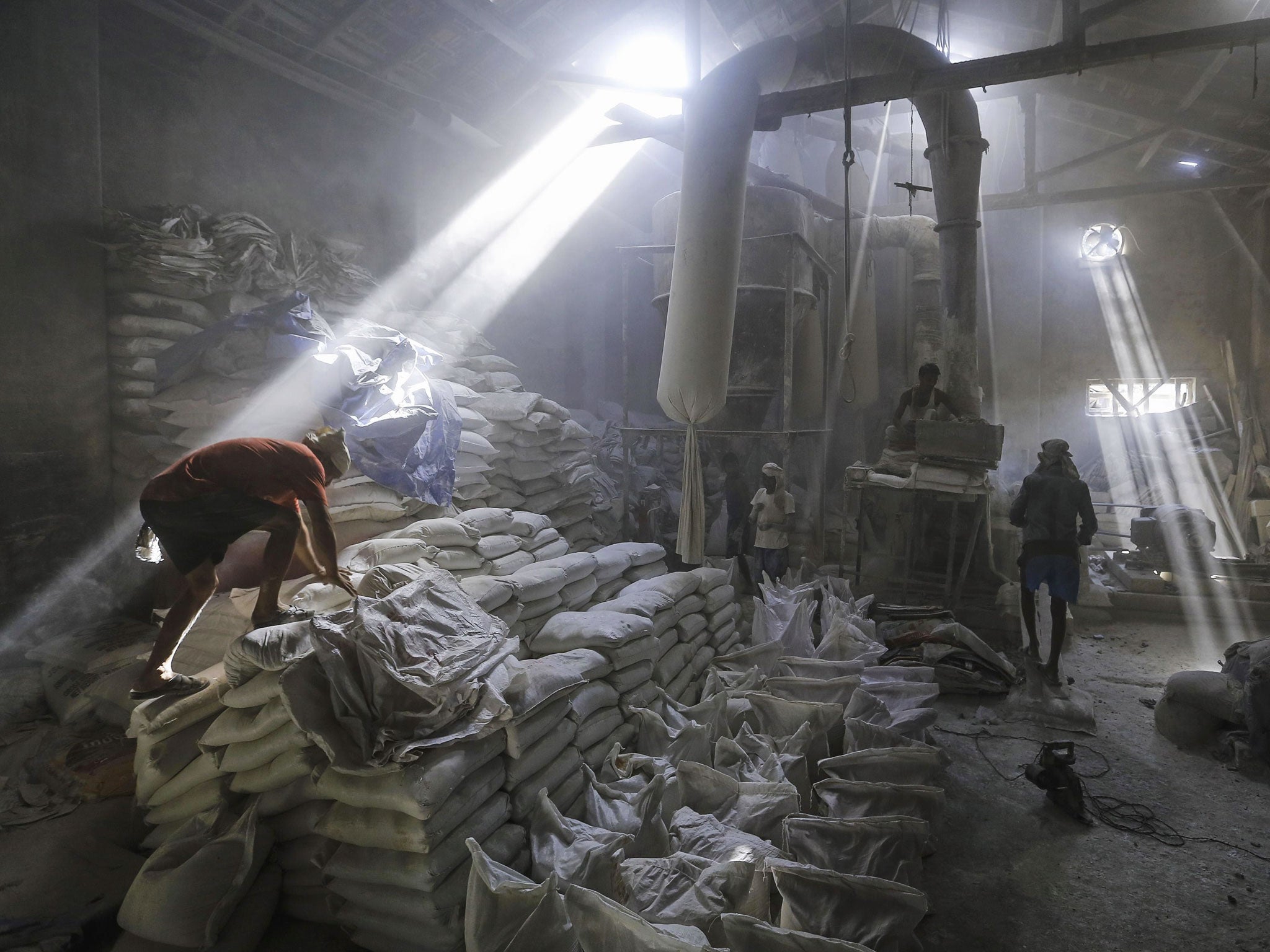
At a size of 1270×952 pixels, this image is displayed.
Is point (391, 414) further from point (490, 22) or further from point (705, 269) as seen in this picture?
point (490, 22)

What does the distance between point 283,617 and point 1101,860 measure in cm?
379

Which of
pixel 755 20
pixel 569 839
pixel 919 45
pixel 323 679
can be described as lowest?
pixel 569 839

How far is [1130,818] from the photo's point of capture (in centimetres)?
337

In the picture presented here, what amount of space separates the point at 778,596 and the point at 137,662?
384 cm

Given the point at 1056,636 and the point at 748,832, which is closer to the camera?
the point at 748,832

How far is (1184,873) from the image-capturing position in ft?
9.61

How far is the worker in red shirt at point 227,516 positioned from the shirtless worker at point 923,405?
17.2 ft

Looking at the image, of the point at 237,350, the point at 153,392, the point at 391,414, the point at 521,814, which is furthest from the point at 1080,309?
the point at 153,392

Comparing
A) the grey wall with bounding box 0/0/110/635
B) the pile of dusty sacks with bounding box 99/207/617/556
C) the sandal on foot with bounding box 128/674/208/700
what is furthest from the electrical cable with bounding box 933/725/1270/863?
the grey wall with bounding box 0/0/110/635

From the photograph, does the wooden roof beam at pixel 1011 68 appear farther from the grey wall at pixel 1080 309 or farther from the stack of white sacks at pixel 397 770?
the grey wall at pixel 1080 309

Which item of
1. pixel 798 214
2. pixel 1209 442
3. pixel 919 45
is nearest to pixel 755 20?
pixel 798 214

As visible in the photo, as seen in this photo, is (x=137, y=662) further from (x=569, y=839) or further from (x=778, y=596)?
(x=778, y=596)

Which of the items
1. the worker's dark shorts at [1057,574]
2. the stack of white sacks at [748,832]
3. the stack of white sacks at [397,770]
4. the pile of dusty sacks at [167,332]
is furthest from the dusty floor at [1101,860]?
the pile of dusty sacks at [167,332]

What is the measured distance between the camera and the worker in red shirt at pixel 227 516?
283 cm
